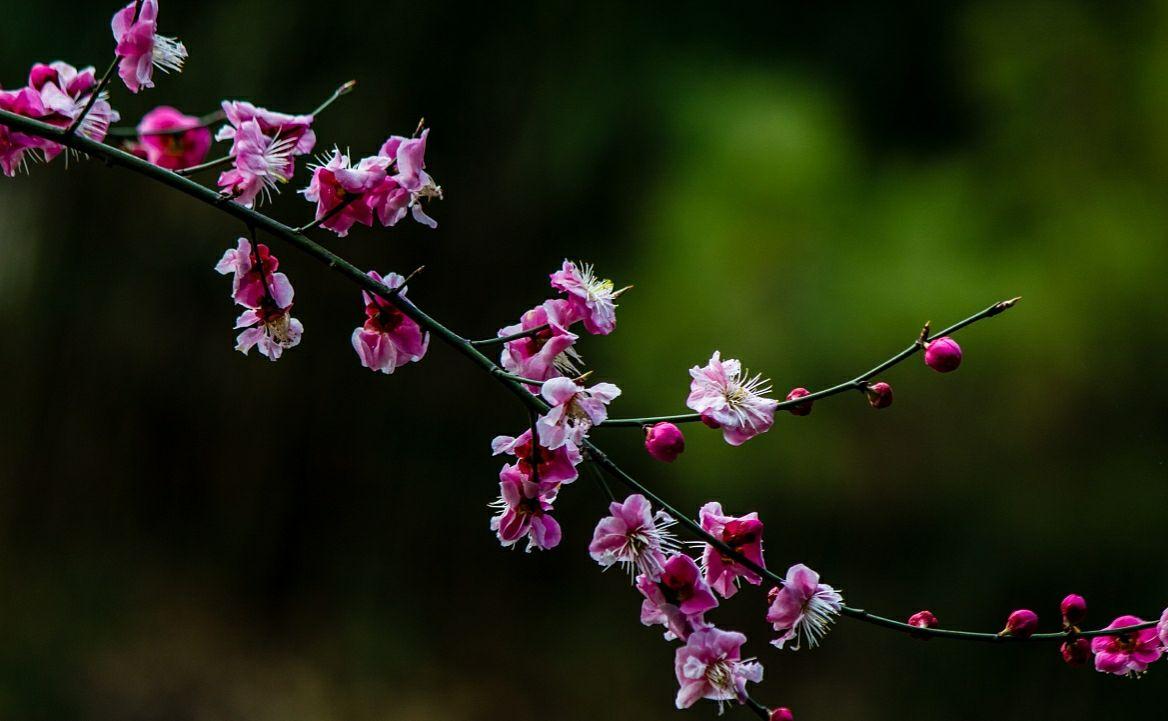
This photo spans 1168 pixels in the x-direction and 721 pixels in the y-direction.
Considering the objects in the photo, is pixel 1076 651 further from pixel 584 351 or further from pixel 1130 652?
pixel 584 351

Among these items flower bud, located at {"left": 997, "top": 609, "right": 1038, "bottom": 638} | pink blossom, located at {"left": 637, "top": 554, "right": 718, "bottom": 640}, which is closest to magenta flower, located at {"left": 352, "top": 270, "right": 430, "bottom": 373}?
pink blossom, located at {"left": 637, "top": 554, "right": 718, "bottom": 640}

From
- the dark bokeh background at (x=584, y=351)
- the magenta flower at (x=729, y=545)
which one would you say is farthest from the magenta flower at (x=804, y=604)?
the dark bokeh background at (x=584, y=351)

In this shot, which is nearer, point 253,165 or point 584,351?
point 253,165

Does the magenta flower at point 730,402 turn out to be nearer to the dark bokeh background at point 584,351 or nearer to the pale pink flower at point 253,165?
the pale pink flower at point 253,165

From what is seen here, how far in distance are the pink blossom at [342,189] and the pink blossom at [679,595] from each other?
19 centimetres

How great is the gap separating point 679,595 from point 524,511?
0.07 m

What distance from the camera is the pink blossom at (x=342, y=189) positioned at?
45 cm

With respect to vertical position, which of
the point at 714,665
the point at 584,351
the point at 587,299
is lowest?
the point at 714,665

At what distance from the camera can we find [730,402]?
429mm

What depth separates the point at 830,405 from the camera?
1.85 metres

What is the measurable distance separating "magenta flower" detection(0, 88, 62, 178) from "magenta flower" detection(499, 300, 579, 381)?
22 cm

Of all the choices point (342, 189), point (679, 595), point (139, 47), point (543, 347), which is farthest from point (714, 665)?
point (139, 47)

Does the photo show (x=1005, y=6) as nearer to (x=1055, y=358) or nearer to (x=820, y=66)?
(x=820, y=66)

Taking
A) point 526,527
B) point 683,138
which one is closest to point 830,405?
point 683,138
